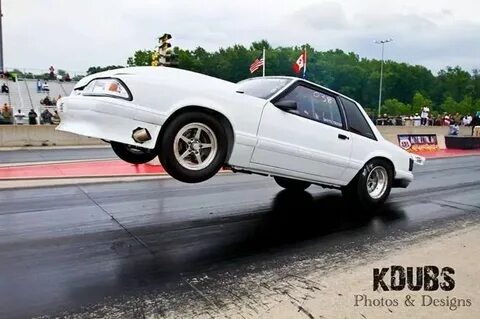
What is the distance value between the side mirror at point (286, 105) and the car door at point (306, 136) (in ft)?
0.10

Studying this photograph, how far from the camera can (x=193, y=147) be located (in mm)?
5074

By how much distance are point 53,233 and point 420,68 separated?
13448cm

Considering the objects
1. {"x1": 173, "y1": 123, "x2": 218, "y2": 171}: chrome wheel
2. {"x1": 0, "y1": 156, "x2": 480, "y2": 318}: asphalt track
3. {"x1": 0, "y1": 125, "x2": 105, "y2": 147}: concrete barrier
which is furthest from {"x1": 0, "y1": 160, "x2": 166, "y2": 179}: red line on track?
{"x1": 0, "y1": 125, "x2": 105, "y2": 147}: concrete barrier

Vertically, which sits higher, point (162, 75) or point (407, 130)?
point (162, 75)

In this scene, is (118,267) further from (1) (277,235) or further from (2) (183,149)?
(1) (277,235)

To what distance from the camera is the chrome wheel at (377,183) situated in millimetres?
7098

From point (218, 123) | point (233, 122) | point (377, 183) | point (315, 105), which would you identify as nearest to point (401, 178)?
point (377, 183)

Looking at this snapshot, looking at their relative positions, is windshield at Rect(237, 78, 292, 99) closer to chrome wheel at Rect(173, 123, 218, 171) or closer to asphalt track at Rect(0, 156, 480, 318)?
chrome wheel at Rect(173, 123, 218, 171)

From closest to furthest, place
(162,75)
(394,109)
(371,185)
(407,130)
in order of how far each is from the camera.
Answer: (162,75)
(371,185)
(407,130)
(394,109)

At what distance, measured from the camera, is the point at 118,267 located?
14.3ft

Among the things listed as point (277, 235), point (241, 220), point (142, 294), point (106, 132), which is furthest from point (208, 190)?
point (142, 294)

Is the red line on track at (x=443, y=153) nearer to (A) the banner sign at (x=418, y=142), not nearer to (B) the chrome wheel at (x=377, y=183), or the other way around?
(A) the banner sign at (x=418, y=142)

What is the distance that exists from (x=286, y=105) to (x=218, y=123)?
95 cm

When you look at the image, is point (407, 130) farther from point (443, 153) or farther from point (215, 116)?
point (215, 116)
